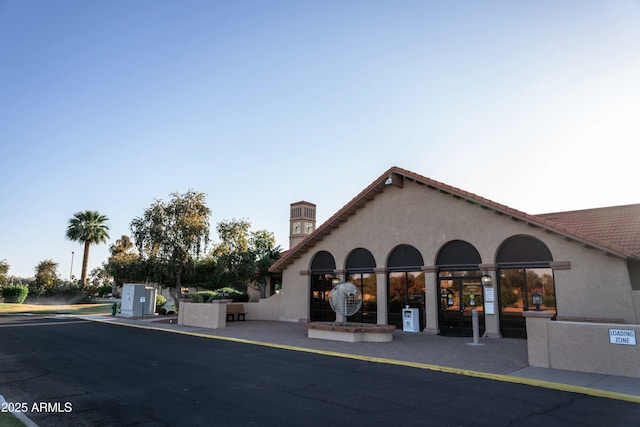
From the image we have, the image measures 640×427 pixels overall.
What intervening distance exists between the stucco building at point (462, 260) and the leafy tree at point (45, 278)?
3821 centimetres

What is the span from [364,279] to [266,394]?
44.8 feet

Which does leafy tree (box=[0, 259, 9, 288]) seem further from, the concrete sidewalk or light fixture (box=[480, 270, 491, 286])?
light fixture (box=[480, 270, 491, 286])

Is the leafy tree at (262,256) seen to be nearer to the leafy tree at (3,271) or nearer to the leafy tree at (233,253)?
the leafy tree at (233,253)

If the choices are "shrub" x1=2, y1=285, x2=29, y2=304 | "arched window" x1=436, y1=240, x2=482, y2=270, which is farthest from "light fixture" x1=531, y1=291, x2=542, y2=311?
"shrub" x1=2, y1=285, x2=29, y2=304

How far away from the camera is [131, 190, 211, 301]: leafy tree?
32719 millimetres

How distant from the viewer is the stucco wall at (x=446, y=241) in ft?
46.4

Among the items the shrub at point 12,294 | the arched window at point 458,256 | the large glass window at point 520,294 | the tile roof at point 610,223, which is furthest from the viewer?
the shrub at point 12,294

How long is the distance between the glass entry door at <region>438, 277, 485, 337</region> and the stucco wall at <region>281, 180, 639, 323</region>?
774 mm

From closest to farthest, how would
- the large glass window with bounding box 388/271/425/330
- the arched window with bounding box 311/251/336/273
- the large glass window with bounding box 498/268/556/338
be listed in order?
the large glass window with bounding box 498/268/556/338, the large glass window with bounding box 388/271/425/330, the arched window with bounding box 311/251/336/273

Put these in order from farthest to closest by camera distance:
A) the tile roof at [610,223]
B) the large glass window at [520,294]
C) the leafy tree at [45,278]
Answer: the leafy tree at [45,278]
the large glass window at [520,294]
the tile roof at [610,223]

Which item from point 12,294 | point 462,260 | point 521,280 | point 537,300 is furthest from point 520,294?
point 12,294

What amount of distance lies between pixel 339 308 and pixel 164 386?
872 centimetres

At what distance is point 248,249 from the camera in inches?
1414

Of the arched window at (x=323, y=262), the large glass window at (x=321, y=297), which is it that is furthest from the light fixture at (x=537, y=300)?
the large glass window at (x=321, y=297)
